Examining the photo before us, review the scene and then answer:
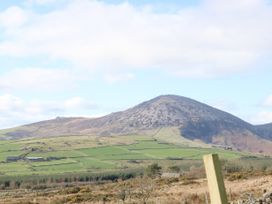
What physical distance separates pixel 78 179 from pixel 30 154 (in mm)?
→ 63876

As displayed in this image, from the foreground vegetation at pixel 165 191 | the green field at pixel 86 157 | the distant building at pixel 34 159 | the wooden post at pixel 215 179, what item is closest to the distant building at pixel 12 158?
the green field at pixel 86 157

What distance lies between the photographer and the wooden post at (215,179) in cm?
414

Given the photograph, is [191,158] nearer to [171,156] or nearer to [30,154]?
[171,156]

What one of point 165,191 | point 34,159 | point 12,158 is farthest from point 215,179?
point 12,158

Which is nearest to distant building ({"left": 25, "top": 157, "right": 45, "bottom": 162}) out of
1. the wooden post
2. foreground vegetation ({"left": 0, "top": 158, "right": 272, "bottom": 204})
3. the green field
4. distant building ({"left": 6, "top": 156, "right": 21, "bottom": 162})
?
the green field

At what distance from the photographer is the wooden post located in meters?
4.14

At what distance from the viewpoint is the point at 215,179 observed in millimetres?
4176

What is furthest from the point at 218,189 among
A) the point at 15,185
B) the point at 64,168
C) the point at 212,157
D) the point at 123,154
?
the point at 123,154

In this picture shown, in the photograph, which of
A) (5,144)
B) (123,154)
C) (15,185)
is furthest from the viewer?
(5,144)

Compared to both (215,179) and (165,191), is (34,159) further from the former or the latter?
(215,179)

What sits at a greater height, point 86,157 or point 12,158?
point 12,158

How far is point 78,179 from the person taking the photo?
11500cm

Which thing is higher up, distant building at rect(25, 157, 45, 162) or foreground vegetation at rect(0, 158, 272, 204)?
distant building at rect(25, 157, 45, 162)

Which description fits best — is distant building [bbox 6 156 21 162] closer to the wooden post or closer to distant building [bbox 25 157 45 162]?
distant building [bbox 25 157 45 162]
